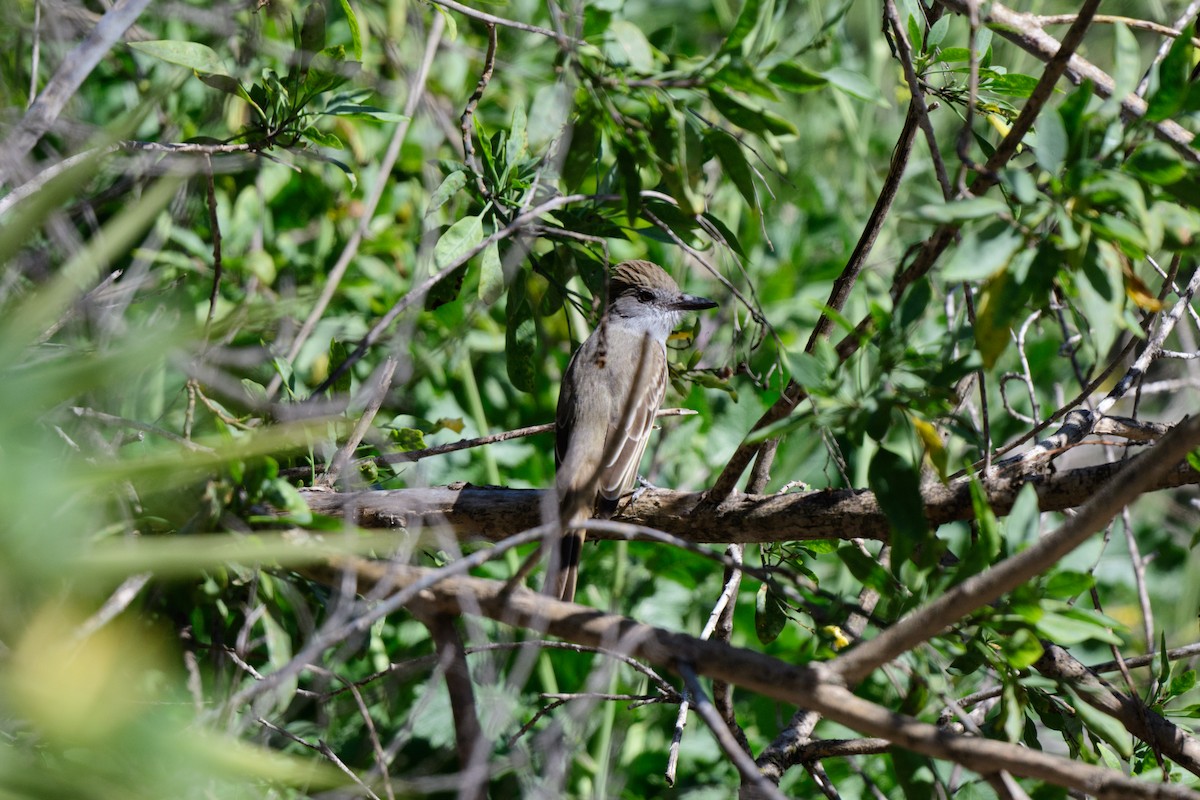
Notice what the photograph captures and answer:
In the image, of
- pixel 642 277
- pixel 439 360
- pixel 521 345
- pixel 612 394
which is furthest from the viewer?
pixel 642 277

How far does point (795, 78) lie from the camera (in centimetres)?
238

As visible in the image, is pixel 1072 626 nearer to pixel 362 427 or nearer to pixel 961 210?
pixel 961 210

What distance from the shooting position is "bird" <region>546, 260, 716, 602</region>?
4219mm

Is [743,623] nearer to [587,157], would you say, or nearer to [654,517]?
[654,517]

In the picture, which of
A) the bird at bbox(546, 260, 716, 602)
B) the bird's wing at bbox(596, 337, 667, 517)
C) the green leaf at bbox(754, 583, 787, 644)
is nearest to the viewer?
the green leaf at bbox(754, 583, 787, 644)

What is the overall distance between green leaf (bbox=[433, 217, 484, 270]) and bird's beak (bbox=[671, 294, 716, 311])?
2202mm

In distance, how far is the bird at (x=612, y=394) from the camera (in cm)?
422

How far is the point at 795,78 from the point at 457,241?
1.13 metres

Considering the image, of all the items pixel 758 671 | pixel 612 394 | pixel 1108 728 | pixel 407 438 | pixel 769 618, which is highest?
pixel 758 671

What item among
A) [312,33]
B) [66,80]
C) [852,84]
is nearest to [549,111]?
[852,84]

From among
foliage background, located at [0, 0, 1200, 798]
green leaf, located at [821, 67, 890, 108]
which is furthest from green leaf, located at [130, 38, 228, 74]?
green leaf, located at [821, 67, 890, 108]

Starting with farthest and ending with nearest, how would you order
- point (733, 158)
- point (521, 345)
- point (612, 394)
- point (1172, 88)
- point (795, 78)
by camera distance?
1. point (612, 394)
2. point (521, 345)
3. point (733, 158)
4. point (795, 78)
5. point (1172, 88)

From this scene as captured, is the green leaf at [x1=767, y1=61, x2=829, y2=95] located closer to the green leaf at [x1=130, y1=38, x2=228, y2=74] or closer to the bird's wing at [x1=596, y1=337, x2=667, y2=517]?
the green leaf at [x1=130, y1=38, x2=228, y2=74]

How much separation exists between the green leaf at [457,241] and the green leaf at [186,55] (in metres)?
0.84
